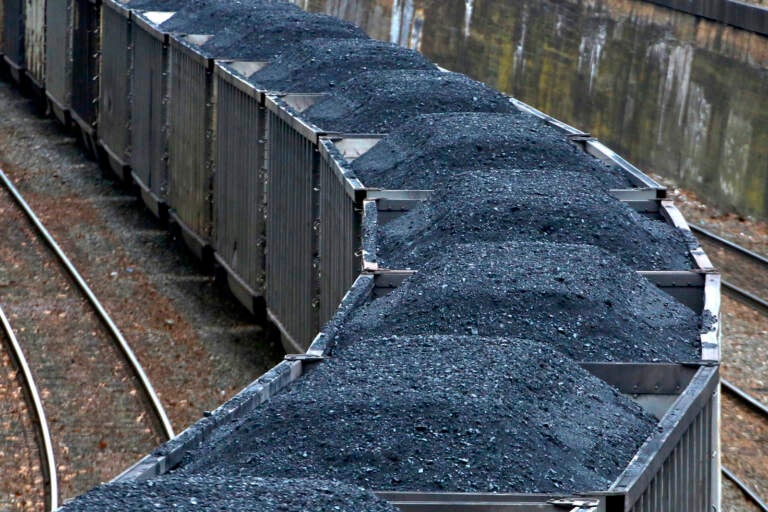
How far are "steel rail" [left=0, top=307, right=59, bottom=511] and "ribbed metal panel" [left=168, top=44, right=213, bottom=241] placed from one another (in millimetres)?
2761

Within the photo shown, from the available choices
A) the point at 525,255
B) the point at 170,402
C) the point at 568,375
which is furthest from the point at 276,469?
the point at 170,402

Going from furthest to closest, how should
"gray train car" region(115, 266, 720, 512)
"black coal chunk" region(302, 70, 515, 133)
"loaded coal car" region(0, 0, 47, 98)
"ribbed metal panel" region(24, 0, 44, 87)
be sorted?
"loaded coal car" region(0, 0, 47, 98) → "ribbed metal panel" region(24, 0, 44, 87) → "black coal chunk" region(302, 70, 515, 133) → "gray train car" region(115, 266, 720, 512)

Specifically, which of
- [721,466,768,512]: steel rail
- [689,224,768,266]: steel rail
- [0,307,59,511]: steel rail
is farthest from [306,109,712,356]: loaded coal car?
[689,224,768,266]: steel rail

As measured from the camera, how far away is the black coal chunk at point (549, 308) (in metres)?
8.02

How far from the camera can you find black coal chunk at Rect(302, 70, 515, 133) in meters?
13.6

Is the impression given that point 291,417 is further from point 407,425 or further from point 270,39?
point 270,39

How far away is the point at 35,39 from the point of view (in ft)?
90.3

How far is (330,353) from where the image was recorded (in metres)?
8.02

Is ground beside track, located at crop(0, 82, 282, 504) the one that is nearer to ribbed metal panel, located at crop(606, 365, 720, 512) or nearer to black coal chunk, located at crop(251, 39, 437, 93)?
black coal chunk, located at crop(251, 39, 437, 93)

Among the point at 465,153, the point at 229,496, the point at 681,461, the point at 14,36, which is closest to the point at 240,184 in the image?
the point at 465,153

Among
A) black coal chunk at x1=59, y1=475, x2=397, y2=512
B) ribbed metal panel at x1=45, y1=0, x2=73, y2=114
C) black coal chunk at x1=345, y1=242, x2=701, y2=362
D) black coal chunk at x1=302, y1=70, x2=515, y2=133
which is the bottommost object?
ribbed metal panel at x1=45, y1=0, x2=73, y2=114

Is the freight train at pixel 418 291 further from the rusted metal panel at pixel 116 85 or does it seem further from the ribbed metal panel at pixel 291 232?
the rusted metal panel at pixel 116 85

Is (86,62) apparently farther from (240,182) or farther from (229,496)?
(229,496)

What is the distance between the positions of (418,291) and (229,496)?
3.13 metres
